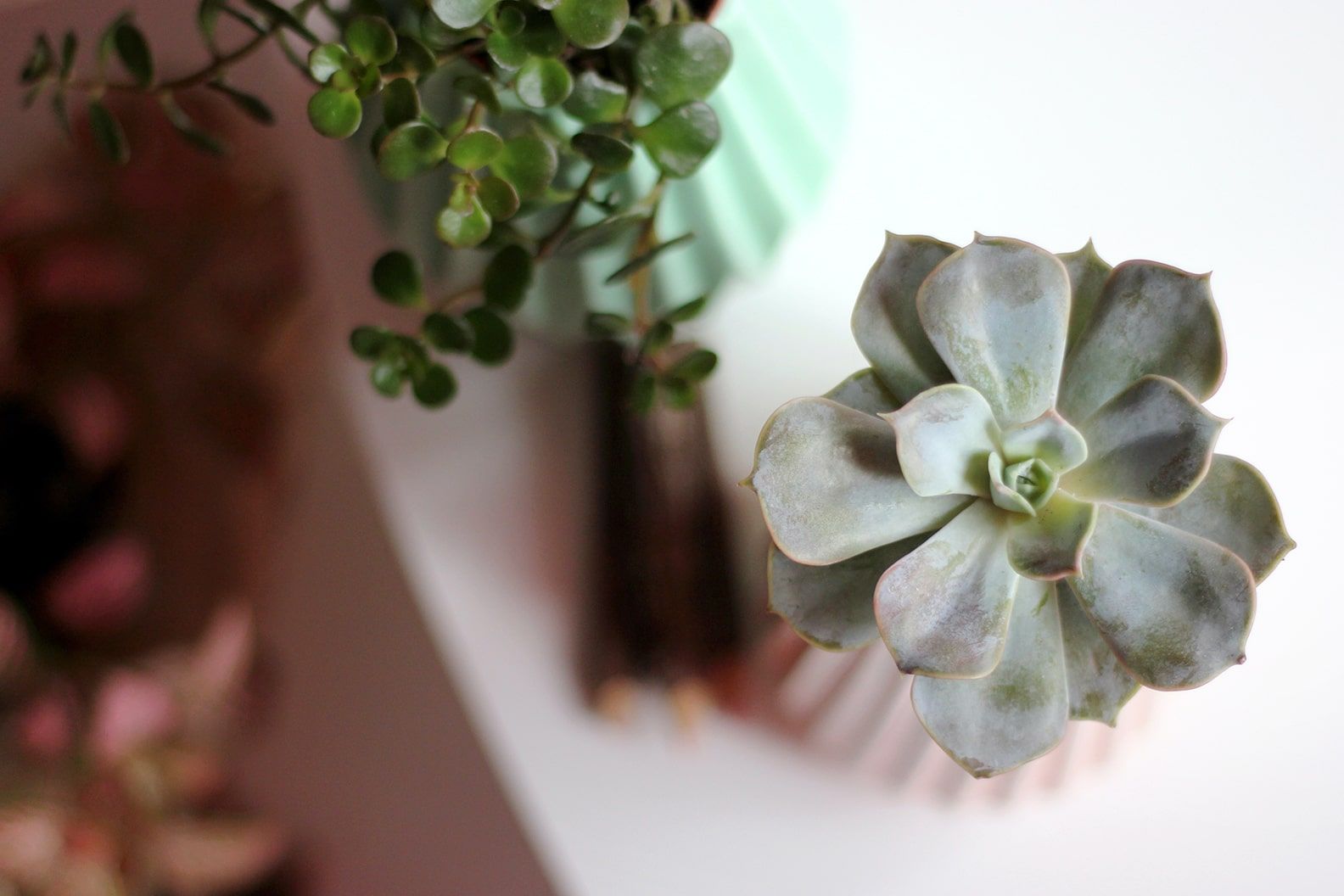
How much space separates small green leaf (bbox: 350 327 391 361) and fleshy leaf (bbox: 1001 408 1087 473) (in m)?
0.24

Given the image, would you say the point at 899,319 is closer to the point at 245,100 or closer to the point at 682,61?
the point at 682,61

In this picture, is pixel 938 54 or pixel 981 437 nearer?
pixel 981 437

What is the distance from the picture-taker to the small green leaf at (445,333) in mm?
396

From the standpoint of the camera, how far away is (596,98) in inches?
14.5

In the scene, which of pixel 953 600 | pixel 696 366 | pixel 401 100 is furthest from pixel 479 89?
pixel 953 600

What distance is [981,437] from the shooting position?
32 cm

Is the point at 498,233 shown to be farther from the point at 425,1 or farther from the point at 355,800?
the point at 355,800

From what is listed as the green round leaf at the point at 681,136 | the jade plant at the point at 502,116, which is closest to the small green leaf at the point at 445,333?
the jade plant at the point at 502,116

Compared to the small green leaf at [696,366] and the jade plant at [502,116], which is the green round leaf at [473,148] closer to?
the jade plant at [502,116]

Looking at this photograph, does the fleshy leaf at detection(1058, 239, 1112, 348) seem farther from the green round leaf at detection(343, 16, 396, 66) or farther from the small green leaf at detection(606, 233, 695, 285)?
the green round leaf at detection(343, 16, 396, 66)

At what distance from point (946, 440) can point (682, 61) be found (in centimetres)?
16

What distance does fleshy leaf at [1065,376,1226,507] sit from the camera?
0.30m

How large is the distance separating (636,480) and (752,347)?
0.11 meters

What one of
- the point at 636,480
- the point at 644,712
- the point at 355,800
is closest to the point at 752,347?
the point at 636,480
